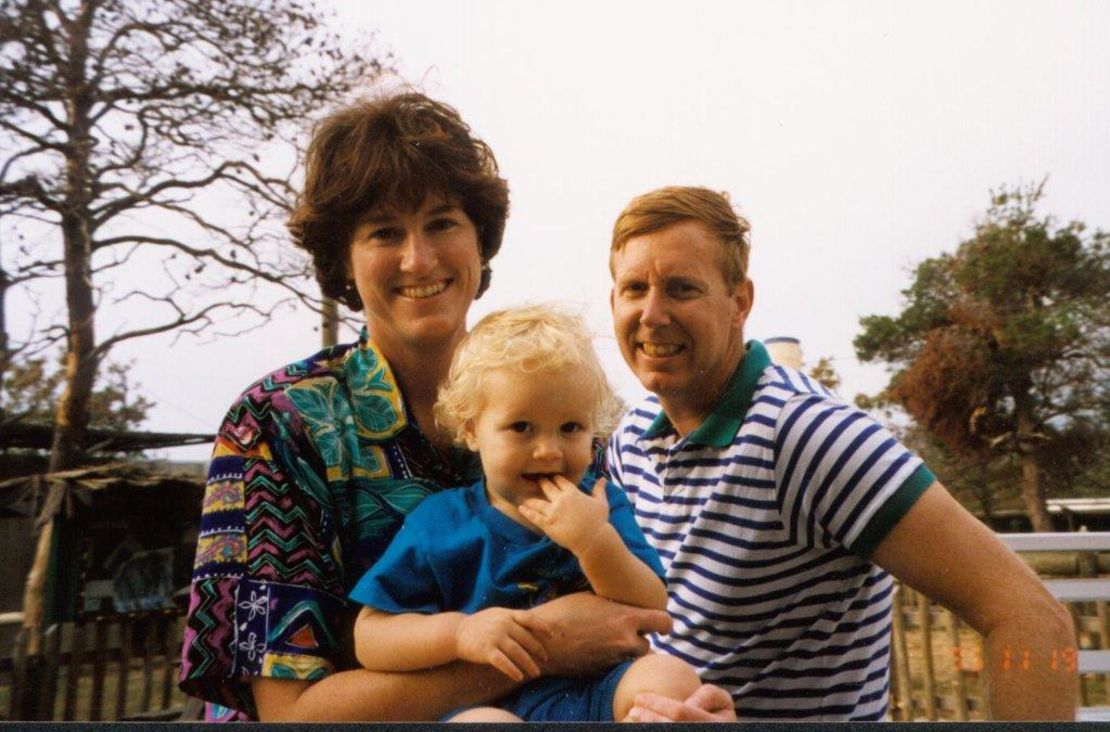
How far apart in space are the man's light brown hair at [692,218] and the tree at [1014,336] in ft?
0.64

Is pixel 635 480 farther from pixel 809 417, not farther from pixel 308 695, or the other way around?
pixel 308 695

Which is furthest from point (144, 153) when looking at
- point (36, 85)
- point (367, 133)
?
point (367, 133)

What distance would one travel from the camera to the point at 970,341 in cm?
112

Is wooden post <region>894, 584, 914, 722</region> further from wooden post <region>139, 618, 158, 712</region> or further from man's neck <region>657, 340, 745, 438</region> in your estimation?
wooden post <region>139, 618, 158, 712</region>

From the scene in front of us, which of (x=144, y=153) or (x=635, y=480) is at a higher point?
(x=144, y=153)

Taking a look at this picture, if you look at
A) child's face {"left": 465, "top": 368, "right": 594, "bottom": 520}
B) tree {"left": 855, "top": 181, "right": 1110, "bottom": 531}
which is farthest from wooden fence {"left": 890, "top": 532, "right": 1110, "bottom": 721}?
child's face {"left": 465, "top": 368, "right": 594, "bottom": 520}

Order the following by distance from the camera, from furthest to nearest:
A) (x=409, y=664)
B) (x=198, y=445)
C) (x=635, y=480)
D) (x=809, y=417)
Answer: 1. (x=635, y=480)
2. (x=809, y=417)
3. (x=198, y=445)
4. (x=409, y=664)

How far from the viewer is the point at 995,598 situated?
119 cm

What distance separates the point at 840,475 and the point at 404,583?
589mm

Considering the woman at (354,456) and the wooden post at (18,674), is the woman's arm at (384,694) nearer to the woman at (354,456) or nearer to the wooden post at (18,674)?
the woman at (354,456)

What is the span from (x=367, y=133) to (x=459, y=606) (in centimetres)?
59

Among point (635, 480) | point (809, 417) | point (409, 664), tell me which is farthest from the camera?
point (635, 480)

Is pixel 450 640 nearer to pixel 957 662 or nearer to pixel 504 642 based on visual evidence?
pixel 504 642
